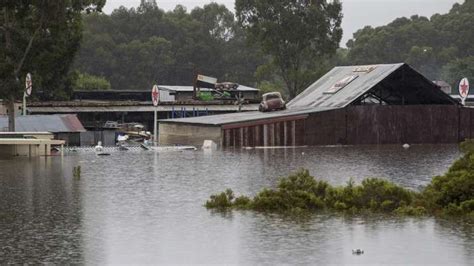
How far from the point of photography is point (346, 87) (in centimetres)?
9000

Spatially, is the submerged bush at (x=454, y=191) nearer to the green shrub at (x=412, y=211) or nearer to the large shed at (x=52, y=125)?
the green shrub at (x=412, y=211)

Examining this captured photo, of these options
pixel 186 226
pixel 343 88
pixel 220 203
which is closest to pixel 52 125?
pixel 343 88

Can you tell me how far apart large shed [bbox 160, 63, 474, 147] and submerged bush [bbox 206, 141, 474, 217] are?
41.6 meters

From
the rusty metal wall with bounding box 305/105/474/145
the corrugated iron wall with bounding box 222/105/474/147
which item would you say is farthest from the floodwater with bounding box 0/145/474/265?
the rusty metal wall with bounding box 305/105/474/145

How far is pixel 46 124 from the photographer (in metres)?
80.8

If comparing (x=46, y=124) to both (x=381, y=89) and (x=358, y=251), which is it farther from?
(x=358, y=251)

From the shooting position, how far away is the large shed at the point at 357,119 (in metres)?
84.2

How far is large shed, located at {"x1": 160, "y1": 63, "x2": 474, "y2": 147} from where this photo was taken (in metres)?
84.2

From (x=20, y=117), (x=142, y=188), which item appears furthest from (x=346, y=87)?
(x=142, y=188)

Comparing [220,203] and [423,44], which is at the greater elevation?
[423,44]

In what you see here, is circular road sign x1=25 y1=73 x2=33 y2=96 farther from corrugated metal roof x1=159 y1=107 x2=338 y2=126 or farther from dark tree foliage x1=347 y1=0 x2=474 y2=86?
dark tree foliage x1=347 y1=0 x2=474 y2=86

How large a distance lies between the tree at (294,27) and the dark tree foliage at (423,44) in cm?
5315

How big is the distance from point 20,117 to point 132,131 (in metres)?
16.1

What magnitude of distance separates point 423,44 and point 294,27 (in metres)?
79.1
